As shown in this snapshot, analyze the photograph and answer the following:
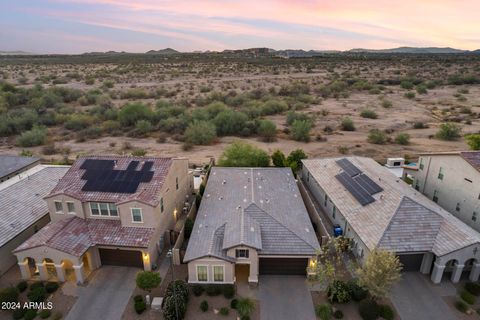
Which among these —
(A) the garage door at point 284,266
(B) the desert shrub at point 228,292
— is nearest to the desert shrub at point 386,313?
(A) the garage door at point 284,266

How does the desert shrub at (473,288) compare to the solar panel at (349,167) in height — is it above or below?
below

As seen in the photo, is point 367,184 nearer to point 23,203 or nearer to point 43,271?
point 43,271

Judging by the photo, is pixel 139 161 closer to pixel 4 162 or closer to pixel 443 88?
pixel 4 162

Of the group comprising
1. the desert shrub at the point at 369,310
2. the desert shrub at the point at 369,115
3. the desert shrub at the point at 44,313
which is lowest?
the desert shrub at the point at 44,313

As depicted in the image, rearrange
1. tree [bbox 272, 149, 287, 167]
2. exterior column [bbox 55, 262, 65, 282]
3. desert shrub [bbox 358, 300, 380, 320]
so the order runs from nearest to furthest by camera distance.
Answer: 1. desert shrub [bbox 358, 300, 380, 320]
2. exterior column [bbox 55, 262, 65, 282]
3. tree [bbox 272, 149, 287, 167]

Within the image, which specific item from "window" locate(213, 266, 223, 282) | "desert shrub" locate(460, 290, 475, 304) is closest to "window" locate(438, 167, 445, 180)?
"desert shrub" locate(460, 290, 475, 304)

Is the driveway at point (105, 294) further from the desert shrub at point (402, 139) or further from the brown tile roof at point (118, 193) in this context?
the desert shrub at point (402, 139)

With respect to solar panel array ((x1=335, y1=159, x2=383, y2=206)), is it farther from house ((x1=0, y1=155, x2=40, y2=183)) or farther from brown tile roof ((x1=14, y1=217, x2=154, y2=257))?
house ((x1=0, y1=155, x2=40, y2=183))
